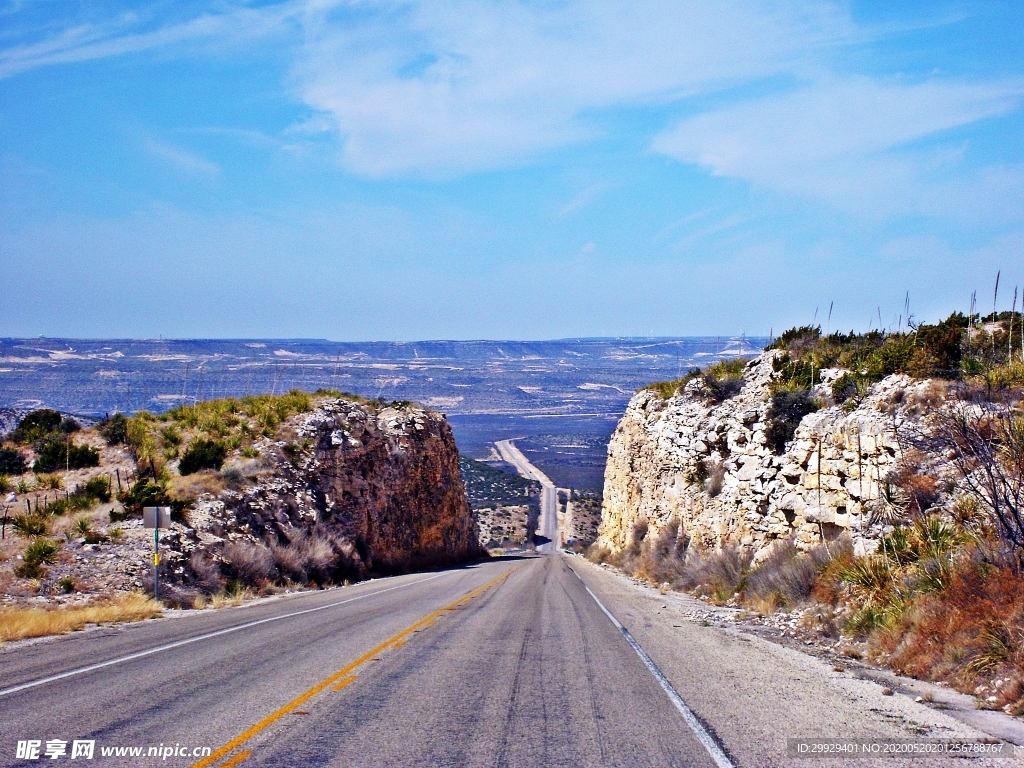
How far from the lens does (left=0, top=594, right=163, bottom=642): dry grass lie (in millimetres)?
13352

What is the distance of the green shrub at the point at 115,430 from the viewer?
28.7 m

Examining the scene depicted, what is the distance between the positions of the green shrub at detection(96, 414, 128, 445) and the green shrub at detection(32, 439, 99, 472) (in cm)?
101

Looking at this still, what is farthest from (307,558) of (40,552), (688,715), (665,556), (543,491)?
(543,491)

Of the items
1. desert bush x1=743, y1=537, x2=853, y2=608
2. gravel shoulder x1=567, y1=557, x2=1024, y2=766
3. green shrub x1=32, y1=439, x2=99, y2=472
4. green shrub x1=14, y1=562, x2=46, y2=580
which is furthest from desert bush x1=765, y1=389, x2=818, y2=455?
green shrub x1=32, y1=439, x2=99, y2=472

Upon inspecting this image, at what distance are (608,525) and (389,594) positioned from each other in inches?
1161

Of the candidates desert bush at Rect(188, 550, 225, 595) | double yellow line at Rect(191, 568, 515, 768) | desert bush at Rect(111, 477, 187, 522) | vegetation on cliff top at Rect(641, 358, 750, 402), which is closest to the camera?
double yellow line at Rect(191, 568, 515, 768)

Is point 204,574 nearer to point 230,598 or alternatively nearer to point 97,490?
point 230,598

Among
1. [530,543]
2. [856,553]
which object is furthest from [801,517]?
[530,543]

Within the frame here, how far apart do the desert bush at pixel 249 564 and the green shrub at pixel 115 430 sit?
7.53 meters

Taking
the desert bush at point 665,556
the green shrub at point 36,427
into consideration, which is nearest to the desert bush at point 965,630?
the desert bush at point 665,556

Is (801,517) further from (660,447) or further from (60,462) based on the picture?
(60,462)

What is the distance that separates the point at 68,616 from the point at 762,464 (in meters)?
16.9

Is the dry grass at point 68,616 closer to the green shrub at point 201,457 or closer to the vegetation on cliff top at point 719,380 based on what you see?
the green shrub at point 201,457

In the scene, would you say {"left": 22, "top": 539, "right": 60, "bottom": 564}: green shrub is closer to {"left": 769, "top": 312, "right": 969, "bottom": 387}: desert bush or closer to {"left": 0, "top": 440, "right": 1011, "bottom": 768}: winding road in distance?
{"left": 0, "top": 440, "right": 1011, "bottom": 768}: winding road in distance
